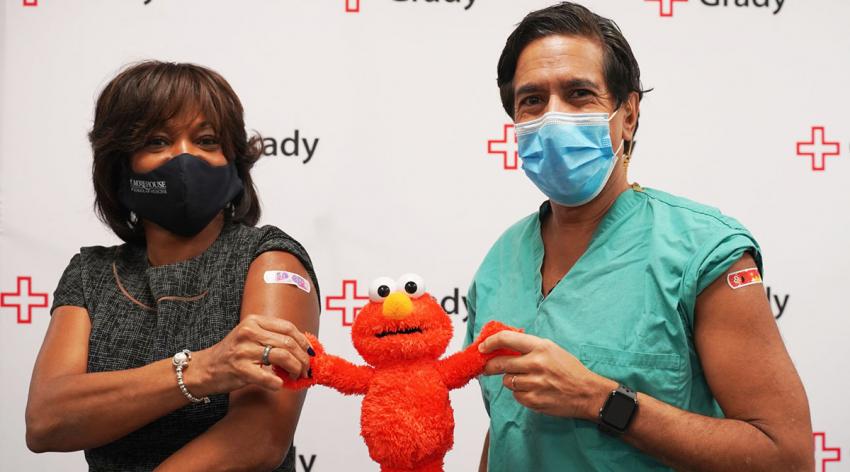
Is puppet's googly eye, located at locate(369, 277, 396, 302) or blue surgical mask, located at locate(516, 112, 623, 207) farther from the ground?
blue surgical mask, located at locate(516, 112, 623, 207)

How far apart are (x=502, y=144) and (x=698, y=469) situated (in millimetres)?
1174

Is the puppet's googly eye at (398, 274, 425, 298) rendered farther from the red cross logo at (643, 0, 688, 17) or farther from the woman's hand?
the red cross logo at (643, 0, 688, 17)

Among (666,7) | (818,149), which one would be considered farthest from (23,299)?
(818,149)

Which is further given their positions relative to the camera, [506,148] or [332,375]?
[506,148]

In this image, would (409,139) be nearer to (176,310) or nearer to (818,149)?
(176,310)

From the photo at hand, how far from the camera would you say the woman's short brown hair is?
1.15 metres

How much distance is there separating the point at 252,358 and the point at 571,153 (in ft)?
1.72

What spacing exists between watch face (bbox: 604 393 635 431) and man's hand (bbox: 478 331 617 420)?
11 mm

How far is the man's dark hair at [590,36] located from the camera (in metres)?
1.09

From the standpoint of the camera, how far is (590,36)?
1.09 metres

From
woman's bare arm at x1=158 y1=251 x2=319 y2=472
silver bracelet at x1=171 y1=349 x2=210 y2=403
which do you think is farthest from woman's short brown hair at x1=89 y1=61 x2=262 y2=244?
silver bracelet at x1=171 y1=349 x2=210 y2=403

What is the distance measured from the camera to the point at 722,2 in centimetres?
198

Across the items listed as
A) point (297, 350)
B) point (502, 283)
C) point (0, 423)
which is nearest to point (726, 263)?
point (502, 283)

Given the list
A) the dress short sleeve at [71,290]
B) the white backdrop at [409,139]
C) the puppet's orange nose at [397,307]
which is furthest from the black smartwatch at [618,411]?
the white backdrop at [409,139]
